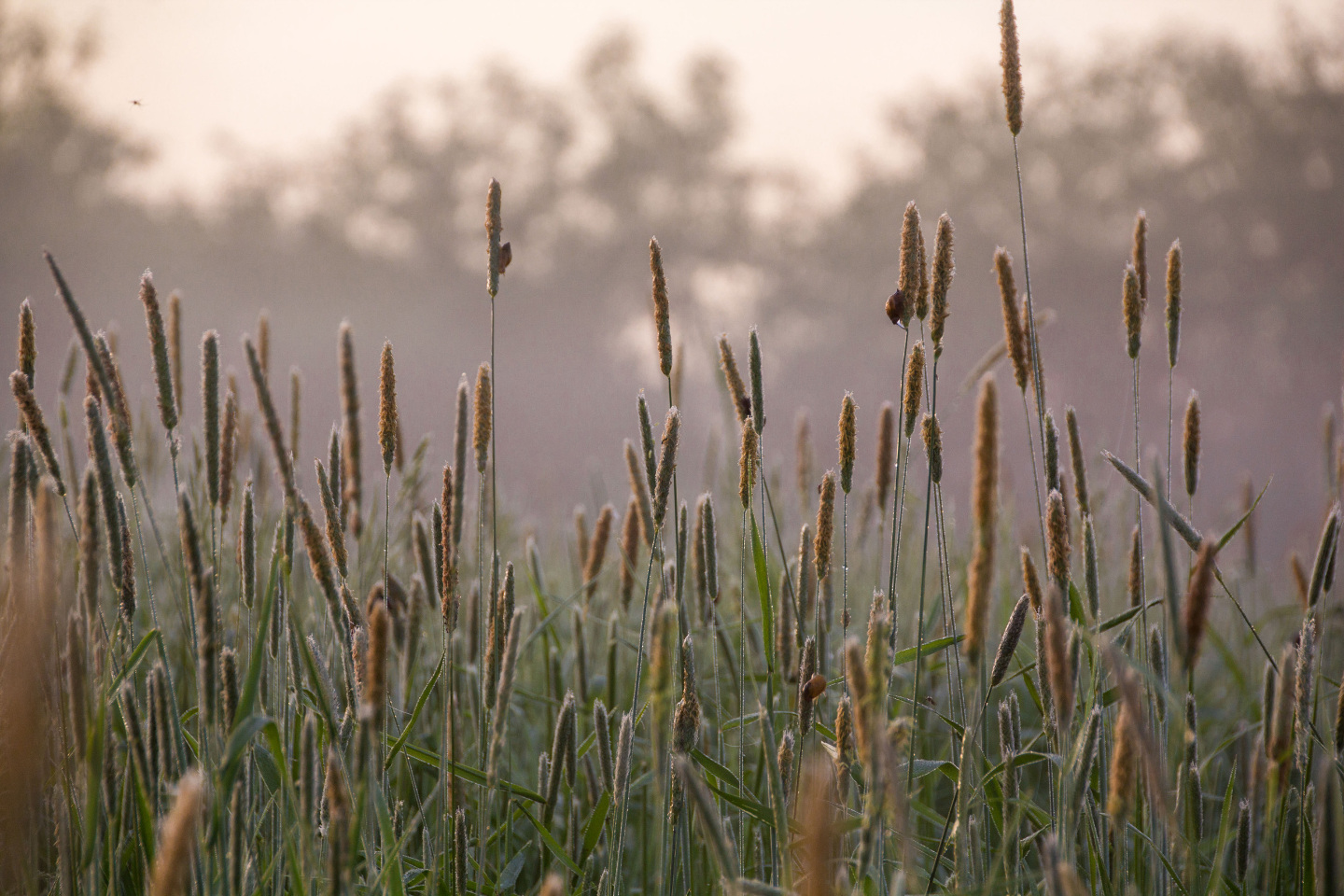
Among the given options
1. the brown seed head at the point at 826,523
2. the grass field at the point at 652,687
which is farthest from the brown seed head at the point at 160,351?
the brown seed head at the point at 826,523

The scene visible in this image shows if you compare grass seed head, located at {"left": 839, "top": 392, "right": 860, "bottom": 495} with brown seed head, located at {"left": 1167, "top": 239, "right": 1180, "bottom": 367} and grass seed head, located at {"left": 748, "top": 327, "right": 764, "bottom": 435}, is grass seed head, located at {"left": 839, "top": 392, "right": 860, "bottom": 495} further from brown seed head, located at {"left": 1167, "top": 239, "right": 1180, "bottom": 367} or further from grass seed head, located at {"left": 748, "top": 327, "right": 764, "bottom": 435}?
brown seed head, located at {"left": 1167, "top": 239, "right": 1180, "bottom": 367}

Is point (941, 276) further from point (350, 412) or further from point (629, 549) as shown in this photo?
point (629, 549)

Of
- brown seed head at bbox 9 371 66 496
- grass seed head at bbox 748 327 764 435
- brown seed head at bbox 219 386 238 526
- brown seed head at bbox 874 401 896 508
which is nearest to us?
brown seed head at bbox 9 371 66 496

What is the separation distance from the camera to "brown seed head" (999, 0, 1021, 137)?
2.99 ft

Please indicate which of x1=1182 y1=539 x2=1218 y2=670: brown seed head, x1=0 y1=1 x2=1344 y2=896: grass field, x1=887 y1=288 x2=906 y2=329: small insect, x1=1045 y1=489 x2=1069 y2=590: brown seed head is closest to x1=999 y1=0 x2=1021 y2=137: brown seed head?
x1=0 y1=1 x2=1344 y2=896: grass field

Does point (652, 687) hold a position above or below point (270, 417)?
below

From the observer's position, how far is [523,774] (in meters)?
1.80

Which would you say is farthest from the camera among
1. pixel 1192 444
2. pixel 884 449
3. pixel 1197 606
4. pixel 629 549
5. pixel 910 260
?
pixel 629 549

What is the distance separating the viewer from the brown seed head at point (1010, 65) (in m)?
0.91

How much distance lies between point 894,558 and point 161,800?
0.76m

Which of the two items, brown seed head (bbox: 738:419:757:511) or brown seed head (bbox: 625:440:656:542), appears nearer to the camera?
brown seed head (bbox: 738:419:757:511)

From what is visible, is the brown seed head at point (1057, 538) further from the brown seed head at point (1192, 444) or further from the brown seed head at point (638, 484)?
the brown seed head at point (638, 484)

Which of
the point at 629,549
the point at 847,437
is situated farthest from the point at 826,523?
the point at 629,549

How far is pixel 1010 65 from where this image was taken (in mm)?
929
